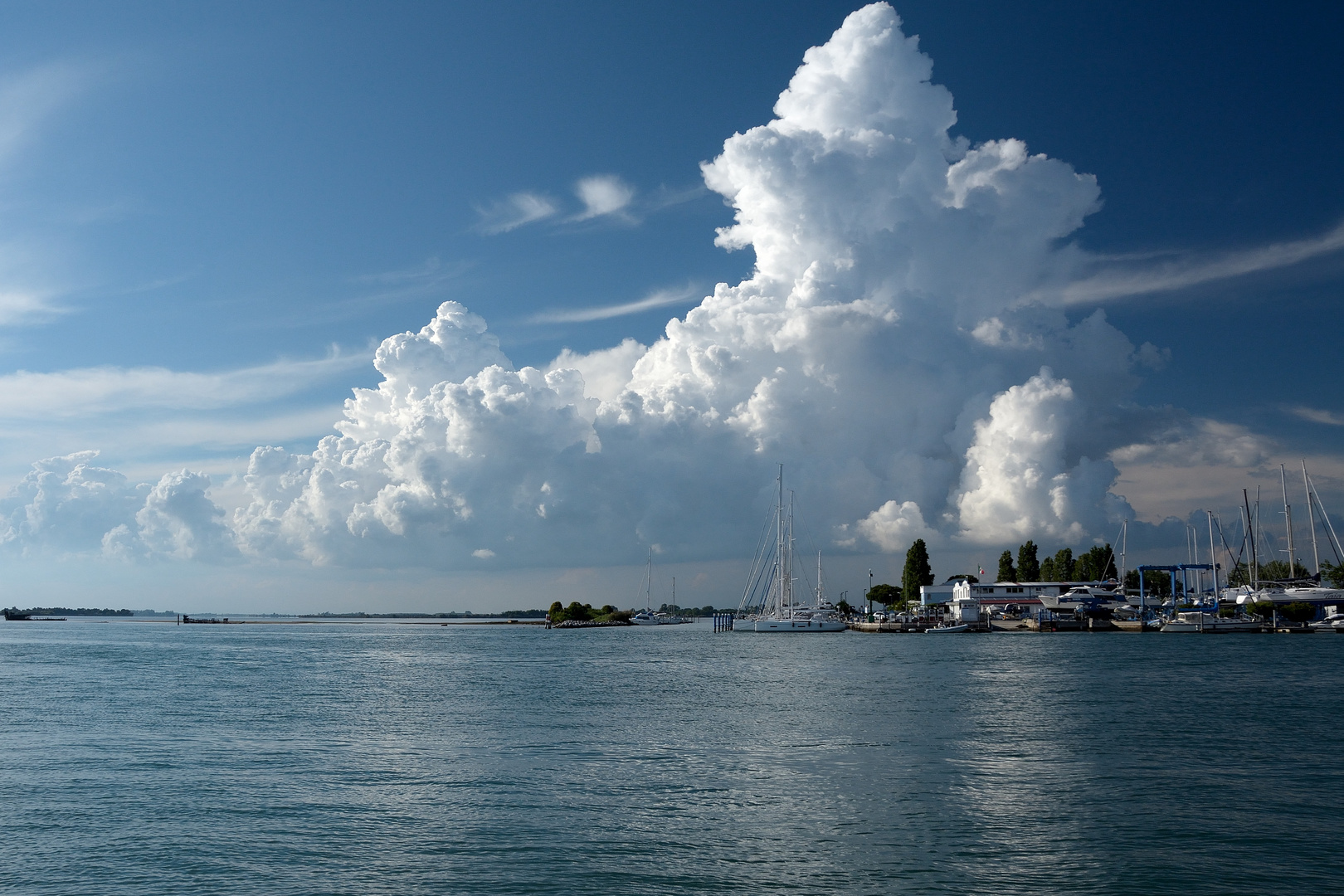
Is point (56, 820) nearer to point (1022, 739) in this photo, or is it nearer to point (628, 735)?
point (628, 735)

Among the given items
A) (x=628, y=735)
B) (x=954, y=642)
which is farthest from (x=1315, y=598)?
(x=628, y=735)

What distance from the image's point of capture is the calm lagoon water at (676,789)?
958 inches

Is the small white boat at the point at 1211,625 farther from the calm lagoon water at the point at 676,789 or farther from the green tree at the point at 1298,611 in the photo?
the calm lagoon water at the point at 676,789

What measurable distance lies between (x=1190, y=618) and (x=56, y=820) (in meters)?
189

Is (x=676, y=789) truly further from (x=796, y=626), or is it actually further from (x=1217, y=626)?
(x=1217, y=626)

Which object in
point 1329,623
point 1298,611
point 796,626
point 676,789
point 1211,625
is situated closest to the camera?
point 676,789

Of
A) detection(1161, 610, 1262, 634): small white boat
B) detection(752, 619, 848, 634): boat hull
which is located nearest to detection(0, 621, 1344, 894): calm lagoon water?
detection(1161, 610, 1262, 634): small white boat

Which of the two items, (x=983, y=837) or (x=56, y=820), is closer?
(x=983, y=837)

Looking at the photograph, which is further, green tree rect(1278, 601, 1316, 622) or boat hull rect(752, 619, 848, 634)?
boat hull rect(752, 619, 848, 634)

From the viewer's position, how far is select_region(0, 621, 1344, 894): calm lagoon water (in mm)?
24344

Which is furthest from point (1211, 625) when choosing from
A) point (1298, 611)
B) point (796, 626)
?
point (796, 626)

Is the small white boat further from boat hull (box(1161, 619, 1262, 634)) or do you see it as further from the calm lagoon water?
the calm lagoon water

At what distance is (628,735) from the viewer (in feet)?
157

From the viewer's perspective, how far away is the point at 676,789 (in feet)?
112
